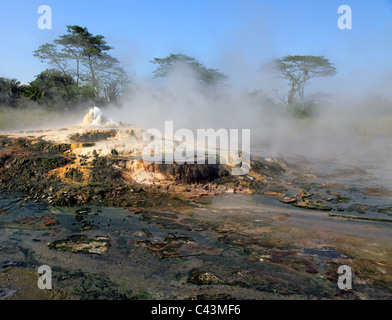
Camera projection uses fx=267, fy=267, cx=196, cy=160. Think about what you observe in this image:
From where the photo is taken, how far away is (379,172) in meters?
6.95

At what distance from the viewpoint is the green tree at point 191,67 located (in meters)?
17.6

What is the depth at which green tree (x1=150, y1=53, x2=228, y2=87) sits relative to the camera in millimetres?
17594

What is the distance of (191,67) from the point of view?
17969mm

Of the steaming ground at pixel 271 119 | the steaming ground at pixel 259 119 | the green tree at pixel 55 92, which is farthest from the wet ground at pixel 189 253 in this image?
the green tree at pixel 55 92

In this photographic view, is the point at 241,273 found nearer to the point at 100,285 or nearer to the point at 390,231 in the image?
the point at 100,285

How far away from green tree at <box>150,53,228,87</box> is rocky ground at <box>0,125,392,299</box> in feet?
41.5

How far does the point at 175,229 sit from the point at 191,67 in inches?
642

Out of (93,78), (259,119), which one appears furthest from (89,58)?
(259,119)

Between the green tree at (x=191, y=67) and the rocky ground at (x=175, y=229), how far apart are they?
41.5ft

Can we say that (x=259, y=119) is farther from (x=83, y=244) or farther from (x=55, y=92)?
(x=83, y=244)

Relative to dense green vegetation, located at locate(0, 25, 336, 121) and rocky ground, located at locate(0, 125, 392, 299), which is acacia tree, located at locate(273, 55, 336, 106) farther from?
rocky ground, located at locate(0, 125, 392, 299)

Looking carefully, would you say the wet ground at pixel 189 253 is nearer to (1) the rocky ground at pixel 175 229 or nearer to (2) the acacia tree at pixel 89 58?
(1) the rocky ground at pixel 175 229

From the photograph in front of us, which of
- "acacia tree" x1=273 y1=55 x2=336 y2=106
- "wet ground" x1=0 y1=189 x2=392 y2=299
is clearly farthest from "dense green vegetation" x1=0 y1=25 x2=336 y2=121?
"wet ground" x1=0 y1=189 x2=392 y2=299
